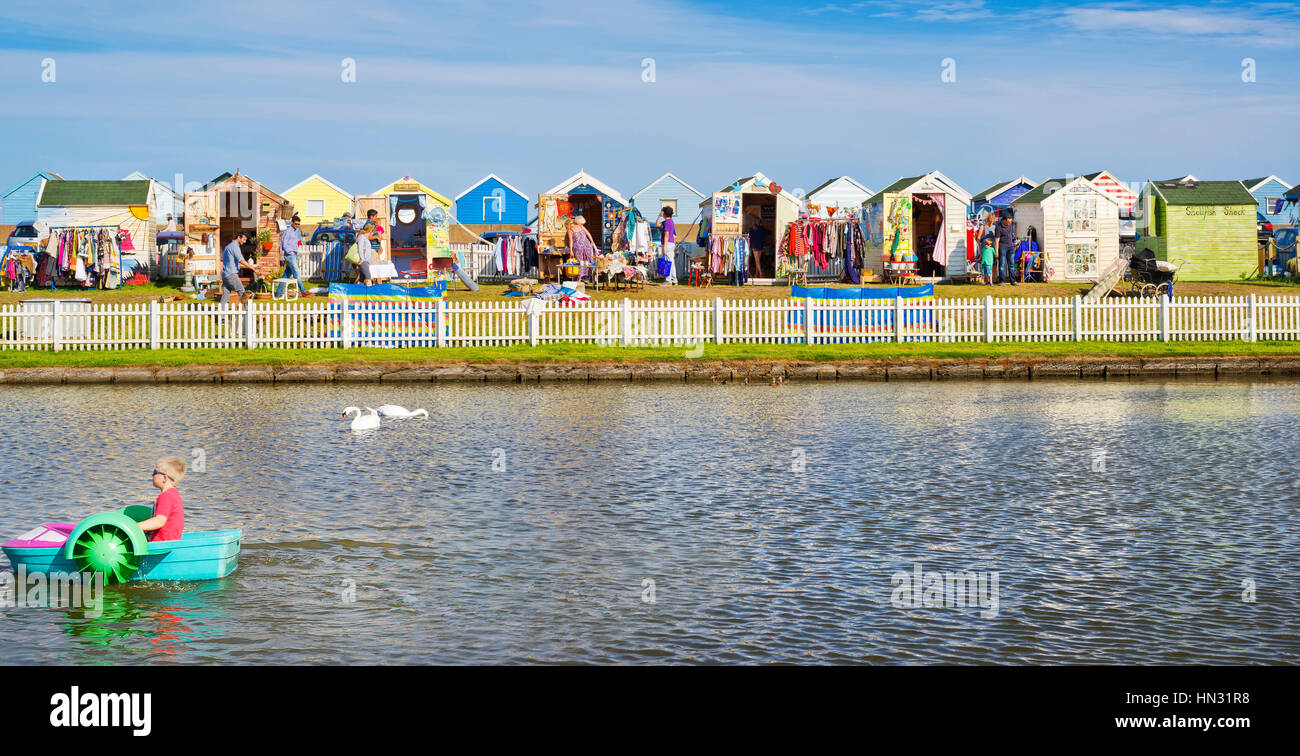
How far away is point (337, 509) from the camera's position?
1109 cm

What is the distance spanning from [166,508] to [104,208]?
40.1m

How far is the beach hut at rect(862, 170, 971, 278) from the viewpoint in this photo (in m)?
43.3

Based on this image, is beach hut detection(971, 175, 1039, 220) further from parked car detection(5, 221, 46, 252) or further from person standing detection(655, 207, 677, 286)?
parked car detection(5, 221, 46, 252)

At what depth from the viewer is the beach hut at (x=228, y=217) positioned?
3912cm

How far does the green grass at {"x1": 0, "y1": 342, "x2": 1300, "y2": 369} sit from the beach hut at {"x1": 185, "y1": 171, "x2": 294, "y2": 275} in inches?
478

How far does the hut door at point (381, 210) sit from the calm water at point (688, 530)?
2218cm

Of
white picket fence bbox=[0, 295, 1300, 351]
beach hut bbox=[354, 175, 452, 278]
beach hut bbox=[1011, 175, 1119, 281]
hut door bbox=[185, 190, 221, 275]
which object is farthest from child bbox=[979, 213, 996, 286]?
hut door bbox=[185, 190, 221, 275]

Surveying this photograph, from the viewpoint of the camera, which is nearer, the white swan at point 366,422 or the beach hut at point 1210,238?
the white swan at point 366,422

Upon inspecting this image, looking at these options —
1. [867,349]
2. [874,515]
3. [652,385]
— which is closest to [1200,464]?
[874,515]

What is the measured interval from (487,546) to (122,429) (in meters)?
9.00

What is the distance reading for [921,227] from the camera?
151 feet

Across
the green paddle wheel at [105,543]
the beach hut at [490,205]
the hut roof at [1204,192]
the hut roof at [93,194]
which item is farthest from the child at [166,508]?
the beach hut at [490,205]

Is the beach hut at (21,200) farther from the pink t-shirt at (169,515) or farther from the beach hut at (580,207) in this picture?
the pink t-shirt at (169,515)

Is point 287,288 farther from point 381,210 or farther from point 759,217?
point 759,217
